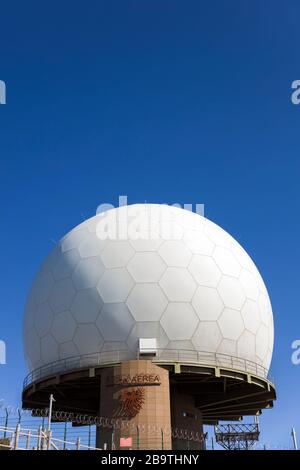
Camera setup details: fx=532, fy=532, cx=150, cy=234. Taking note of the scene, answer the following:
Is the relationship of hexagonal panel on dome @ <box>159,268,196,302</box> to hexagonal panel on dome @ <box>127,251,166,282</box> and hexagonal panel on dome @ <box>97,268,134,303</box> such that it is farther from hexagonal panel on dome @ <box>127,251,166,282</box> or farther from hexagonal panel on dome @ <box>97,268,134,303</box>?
hexagonal panel on dome @ <box>97,268,134,303</box>

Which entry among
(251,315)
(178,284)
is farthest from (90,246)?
(251,315)

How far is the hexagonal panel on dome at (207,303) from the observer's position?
83.8 feet

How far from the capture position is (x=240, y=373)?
25.8 meters

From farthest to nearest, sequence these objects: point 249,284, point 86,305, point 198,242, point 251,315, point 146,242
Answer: point 249,284 < point 198,242 < point 251,315 < point 146,242 < point 86,305

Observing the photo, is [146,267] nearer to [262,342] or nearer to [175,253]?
[175,253]

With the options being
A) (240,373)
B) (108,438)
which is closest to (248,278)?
(240,373)

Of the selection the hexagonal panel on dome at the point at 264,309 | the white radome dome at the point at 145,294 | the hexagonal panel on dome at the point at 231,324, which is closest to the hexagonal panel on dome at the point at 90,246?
the white radome dome at the point at 145,294

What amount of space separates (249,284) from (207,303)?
3.57 metres

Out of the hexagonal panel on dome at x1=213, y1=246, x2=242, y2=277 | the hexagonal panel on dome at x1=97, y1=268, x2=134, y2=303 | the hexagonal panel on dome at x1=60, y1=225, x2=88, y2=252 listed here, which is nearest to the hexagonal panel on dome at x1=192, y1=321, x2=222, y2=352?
the hexagonal panel on dome at x1=213, y1=246, x2=242, y2=277

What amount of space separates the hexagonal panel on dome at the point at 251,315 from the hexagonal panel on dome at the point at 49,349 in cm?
957

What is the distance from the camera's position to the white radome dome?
985 inches

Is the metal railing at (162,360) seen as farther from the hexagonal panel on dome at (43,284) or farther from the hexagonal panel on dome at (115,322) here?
the hexagonal panel on dome at (43,284)

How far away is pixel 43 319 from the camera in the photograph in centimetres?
2722

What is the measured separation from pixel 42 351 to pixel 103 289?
4947 mm
